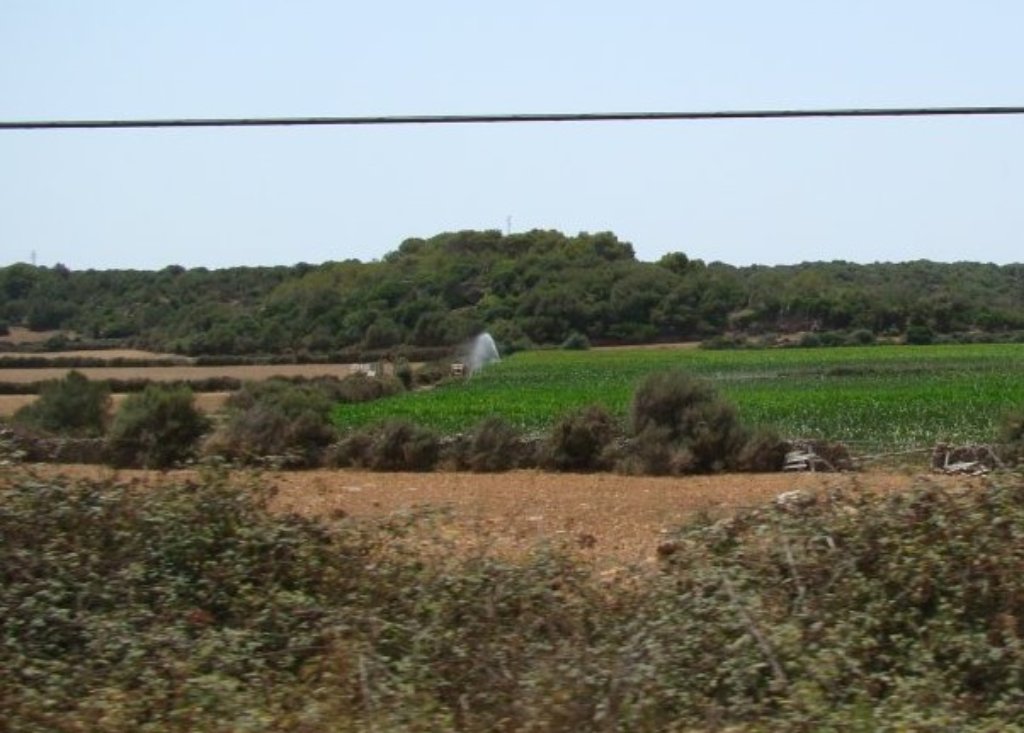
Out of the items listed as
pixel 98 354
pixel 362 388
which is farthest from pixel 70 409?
pixel 362 388

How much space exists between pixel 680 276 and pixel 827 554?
2032 inches

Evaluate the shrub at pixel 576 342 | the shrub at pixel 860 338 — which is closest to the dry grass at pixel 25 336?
the shrub at pixel 576 342

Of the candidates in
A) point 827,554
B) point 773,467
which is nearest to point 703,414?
point 773,467

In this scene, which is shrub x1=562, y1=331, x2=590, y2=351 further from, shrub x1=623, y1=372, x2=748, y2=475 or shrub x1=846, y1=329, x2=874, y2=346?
shrub x1=623, y1=372, x2=748, y2=475

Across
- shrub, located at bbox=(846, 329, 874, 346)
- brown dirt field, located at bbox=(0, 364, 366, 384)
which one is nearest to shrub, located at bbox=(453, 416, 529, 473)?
brown dirt field, located at bbox=(0, 364, 366, 384)

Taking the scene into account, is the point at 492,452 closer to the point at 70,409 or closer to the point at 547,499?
the point at 547,499

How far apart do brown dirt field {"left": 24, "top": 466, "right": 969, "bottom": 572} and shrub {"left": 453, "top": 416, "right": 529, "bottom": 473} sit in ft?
1.78

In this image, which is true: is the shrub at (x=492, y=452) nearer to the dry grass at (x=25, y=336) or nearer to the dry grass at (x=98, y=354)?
the dry grass at (x=98, y=354)

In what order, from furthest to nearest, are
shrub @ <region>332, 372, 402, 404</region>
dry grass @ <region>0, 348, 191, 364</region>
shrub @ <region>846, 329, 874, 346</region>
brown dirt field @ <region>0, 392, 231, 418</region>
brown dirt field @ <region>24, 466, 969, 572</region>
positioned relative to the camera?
shrub @ <region>846, 329, 874, 346</region>, shrub @ <region>332, 372, 402, 404</region>, dry grass @ <region>0, 348, 191, 364</region>, brown dirt field @ <region>0, 392, 231, 418</region>, brown dirt field @ <region>24, 466, 969, 572</region>

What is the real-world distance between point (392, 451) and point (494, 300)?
1147 inches

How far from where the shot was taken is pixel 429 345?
2077 inches

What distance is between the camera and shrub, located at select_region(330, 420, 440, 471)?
2750 centimetres

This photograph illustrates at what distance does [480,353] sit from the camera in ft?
186

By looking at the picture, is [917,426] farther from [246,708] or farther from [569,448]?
[246,708]
